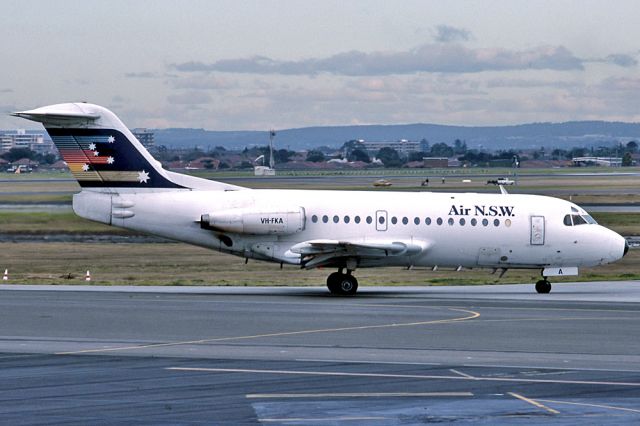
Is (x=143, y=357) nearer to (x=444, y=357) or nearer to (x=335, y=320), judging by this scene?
(x=444, y=357)

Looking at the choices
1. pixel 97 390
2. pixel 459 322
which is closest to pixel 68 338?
pixel 97 390

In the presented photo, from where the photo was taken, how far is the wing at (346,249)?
3544cm

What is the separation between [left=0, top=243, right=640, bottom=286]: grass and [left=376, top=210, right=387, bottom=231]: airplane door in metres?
4.23

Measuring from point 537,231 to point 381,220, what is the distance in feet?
16.9

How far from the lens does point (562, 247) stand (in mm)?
37875

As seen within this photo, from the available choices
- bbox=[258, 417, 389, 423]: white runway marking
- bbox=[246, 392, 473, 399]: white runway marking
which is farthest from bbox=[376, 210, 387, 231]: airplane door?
bbox=[258, 417, 389, 423]: white runway marking

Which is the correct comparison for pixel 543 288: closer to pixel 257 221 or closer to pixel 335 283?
pixel 335 283

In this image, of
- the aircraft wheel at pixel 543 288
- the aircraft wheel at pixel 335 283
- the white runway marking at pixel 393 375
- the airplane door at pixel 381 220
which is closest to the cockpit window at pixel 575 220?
the aircraft wheel at pixel 543 288

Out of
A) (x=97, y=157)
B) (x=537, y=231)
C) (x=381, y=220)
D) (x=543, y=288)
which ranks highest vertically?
(x=97, y=157)

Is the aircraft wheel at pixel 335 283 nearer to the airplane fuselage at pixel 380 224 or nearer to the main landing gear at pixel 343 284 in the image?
the main landing gear at pixel 343 284

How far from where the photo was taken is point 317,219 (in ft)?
120

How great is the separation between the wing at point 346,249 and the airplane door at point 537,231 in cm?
385

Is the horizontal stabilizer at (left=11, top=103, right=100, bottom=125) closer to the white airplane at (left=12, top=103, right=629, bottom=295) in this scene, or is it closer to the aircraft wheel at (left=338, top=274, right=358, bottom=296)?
the white airplane at (left=12, top=103, right=629, bottom=295)

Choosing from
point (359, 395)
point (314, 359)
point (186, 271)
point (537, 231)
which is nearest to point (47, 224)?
point (186, 271)
